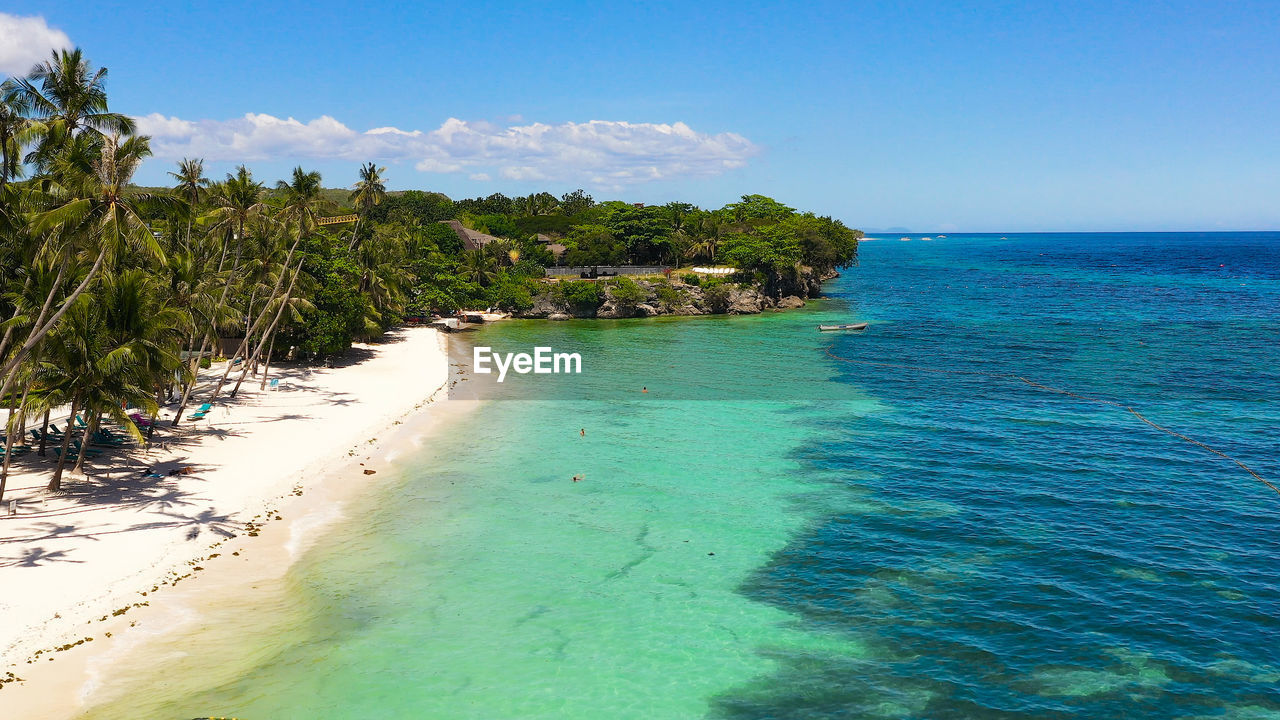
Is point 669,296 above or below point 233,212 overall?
below

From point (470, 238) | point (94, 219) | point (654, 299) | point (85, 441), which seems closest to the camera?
point (94, 219)

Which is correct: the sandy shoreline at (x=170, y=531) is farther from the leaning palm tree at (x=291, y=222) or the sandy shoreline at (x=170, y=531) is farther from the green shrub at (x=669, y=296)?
the green shrub at (x=669, y=296)

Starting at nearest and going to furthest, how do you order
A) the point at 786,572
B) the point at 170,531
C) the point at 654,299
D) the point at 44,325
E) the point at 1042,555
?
the point at 786,572 < the point at 44,325 < the point at 170,531 < the point at 1042,555 < the point at 654,299

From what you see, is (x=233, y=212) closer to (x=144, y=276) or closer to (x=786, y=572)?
(x=144, y=276)

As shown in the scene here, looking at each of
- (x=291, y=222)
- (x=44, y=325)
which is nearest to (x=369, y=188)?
(x=291, y=222)

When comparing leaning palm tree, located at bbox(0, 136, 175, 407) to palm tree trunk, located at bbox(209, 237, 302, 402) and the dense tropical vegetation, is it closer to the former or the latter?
the dense tropical vegetation

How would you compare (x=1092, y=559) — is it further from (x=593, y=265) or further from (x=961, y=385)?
(x=593, y=265)

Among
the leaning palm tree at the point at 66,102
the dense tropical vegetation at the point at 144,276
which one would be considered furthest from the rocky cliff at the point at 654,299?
the leaning palm tree at the point at 66,102

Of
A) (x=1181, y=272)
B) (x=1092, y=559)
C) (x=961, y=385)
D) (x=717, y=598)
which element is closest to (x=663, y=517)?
(x=717, y=598)
